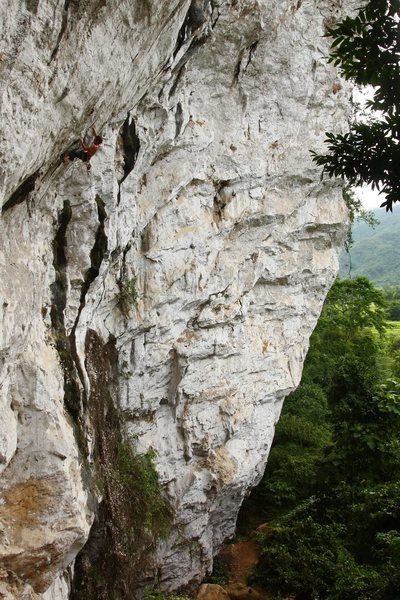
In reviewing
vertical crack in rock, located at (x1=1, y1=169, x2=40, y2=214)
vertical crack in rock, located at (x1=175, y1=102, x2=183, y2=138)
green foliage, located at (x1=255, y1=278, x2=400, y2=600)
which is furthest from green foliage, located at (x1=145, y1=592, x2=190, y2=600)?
vertical crack in rock, located at (x1=175, y1=102, x2=183, y2=138)

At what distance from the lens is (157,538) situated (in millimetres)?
10586

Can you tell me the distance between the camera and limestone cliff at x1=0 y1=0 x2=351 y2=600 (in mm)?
5129

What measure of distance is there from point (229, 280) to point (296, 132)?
3.82 metres

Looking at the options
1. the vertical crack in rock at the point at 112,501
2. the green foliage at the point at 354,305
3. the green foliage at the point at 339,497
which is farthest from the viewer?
the green foliage at the point at 354,305

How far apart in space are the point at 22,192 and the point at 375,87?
372 cm

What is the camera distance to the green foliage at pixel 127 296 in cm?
937

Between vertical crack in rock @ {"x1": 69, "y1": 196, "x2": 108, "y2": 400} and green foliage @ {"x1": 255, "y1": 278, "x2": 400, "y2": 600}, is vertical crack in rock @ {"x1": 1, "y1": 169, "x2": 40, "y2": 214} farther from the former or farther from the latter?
green foliage @ {"x1": 255, "y1": 278, "x2": 400, "y2": 600}

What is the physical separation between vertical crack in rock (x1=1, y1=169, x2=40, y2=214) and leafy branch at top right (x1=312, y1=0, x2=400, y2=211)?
10.4 ft

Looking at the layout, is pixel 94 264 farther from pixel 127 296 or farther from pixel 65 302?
pixel 127 296

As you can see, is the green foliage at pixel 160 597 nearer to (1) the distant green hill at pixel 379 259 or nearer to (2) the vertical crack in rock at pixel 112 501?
(2) the vertical crack in rock at pixel 112 501

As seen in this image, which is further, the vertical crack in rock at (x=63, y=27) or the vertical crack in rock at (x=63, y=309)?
the vertical crack in rock at (x=63, y=309)

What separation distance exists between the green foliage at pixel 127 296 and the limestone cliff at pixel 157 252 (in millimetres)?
43

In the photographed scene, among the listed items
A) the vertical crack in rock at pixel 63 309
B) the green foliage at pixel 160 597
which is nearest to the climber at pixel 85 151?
the vertical crack in rock at pixel 63 309

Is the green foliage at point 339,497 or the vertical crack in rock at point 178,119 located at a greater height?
the vertical crack in rock at point 178,119
